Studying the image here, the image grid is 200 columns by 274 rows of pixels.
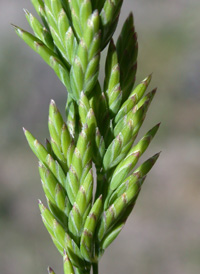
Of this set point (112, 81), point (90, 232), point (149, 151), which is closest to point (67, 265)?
point (90, 232)

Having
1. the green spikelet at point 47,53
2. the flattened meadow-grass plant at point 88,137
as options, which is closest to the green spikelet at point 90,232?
the flattened meadow-grass plant at point 88,137

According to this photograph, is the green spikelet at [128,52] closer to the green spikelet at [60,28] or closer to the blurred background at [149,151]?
the green spikelet at [60,28]

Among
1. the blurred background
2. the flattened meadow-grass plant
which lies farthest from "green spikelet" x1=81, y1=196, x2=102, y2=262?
the blurred background

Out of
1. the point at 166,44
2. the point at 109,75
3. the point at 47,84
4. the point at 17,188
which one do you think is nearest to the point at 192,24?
the point at 166,44

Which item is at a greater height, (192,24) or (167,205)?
(192,24)

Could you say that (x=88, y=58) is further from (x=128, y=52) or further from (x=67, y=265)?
(x=67, y=265)

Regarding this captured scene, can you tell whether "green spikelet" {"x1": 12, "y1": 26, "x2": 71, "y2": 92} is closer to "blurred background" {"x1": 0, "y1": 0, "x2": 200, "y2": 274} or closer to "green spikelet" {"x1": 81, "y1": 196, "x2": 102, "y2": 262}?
"green spikelet" {"x1": 81, "y1": 196, "x2": 102, "y2": 262}

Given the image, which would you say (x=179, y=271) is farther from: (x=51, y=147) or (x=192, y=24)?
(x=51, y=147)
